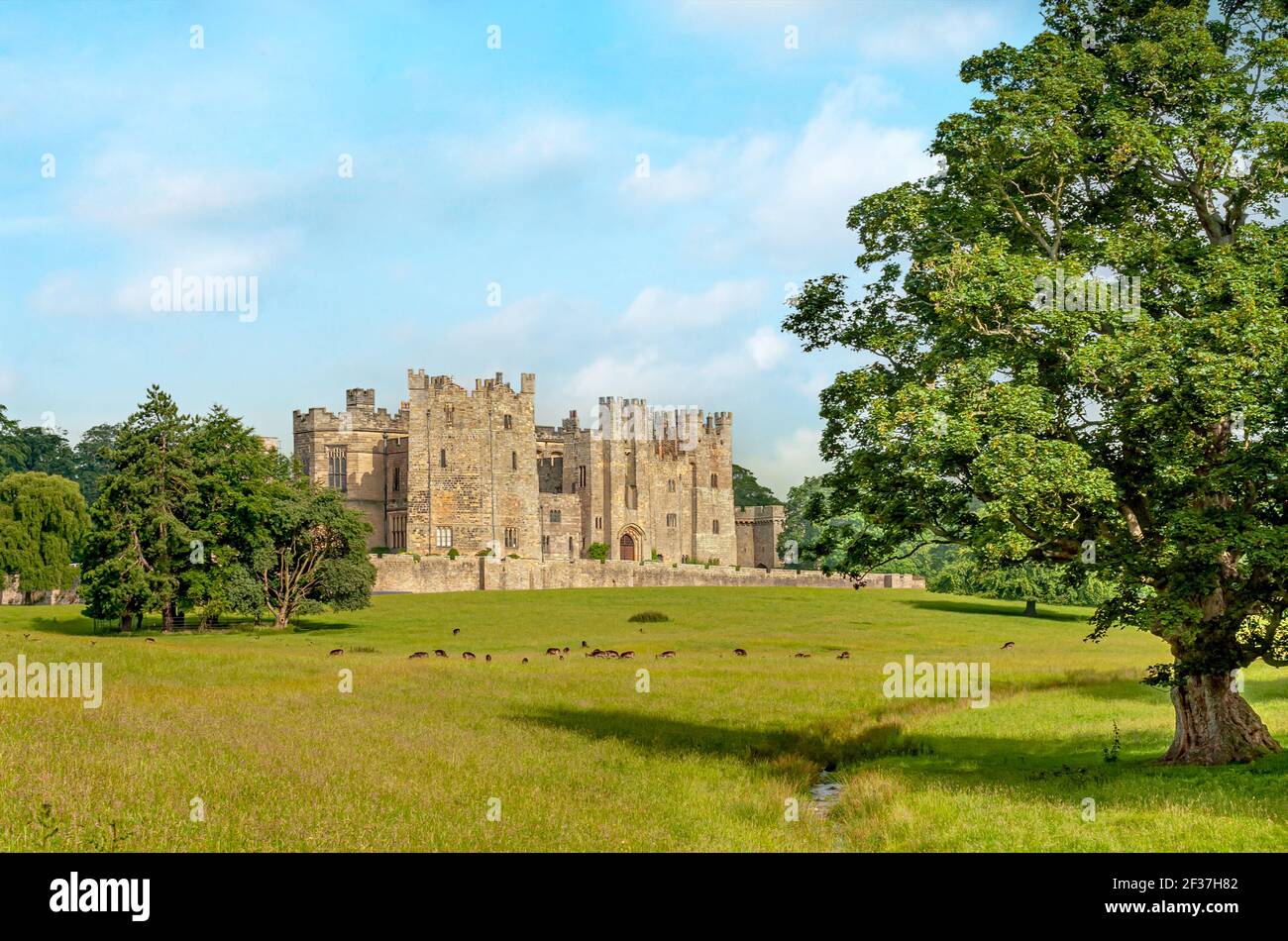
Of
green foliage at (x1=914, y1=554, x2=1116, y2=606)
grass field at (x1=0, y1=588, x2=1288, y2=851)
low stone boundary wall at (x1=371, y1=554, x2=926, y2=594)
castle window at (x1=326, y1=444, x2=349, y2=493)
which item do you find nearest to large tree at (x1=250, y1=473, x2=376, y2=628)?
grass field at (x1=0, y1=588, x2=1288, y2=851)

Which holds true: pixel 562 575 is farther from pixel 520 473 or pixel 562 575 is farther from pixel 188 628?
pixel 188 628

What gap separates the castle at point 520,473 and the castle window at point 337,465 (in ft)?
0.37

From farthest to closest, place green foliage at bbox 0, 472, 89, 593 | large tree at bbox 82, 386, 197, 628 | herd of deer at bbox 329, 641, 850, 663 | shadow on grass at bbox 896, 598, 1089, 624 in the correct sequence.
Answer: green foliage at bbox 0, 472, 89, 593 → shadow on grass at bbox 896, 598, 1089, 624 → large tree at bbox 82, 386, 197, 628 → herd of deer at bbox 329, 641, 850, 663

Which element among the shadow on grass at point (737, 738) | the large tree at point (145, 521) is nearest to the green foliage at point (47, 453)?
the large tree at point (145, 521)

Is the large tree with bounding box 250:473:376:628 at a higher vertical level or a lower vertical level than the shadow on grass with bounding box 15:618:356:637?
higher

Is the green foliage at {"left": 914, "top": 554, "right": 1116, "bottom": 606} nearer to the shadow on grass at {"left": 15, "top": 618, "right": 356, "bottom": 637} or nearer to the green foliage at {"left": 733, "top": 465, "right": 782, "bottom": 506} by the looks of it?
the shadow on grass at {"left": 15, "top": 618, "right": 356, "bottom": 637}

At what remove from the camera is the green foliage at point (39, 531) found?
264 ft

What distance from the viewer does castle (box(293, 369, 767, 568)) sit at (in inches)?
3873

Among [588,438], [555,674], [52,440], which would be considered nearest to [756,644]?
[555,674]

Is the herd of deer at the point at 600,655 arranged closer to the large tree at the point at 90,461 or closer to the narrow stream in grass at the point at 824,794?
the narrow stream in grass at the point at 824,794

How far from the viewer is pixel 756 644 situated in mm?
57250

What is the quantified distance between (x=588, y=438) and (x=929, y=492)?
89.5 m

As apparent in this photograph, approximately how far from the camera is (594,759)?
2433 centimetres

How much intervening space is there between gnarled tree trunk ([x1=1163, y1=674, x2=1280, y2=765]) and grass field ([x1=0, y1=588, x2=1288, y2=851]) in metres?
0.86
